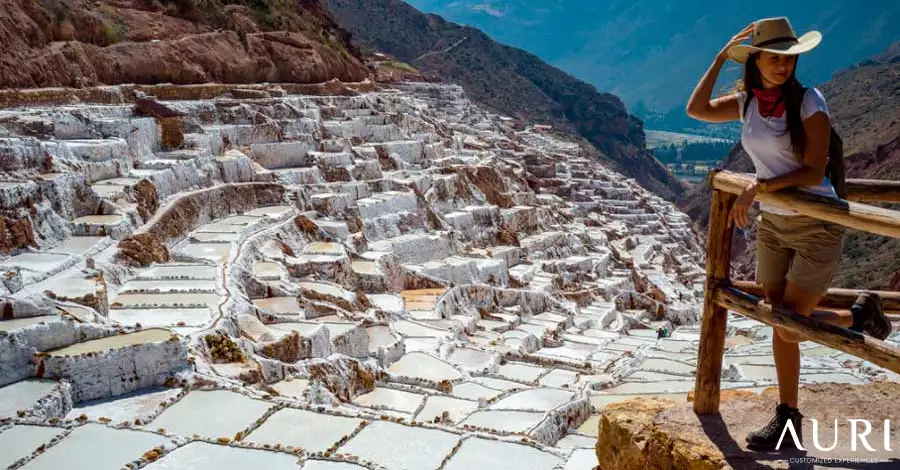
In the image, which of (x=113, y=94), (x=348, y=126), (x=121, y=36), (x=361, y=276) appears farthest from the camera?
(x=348, y=126)

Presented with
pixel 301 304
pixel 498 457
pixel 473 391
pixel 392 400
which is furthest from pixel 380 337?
pixel 498 457

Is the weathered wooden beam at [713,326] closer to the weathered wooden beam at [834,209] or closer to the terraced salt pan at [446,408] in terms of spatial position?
the weathered wooden beam at [834,209]

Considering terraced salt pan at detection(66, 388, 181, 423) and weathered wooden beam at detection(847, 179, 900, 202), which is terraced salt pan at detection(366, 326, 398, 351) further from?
weathered wooden beam at detection(847, 179, 900, 202)

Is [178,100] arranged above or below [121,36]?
below

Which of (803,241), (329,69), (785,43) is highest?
(329,69)

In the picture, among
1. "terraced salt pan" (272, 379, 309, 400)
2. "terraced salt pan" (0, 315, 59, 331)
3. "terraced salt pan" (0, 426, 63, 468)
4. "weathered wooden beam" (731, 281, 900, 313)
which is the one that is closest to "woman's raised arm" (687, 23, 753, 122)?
"weathered wooden beam" (731, 281, 900, 313)

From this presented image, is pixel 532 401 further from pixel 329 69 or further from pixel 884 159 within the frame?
pixel 884 159

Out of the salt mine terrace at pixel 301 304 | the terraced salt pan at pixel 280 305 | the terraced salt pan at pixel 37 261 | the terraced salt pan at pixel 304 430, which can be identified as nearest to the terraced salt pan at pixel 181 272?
the salt mine terrace at pixel 301 304

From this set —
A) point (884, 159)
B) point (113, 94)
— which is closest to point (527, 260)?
point (113, 94)
